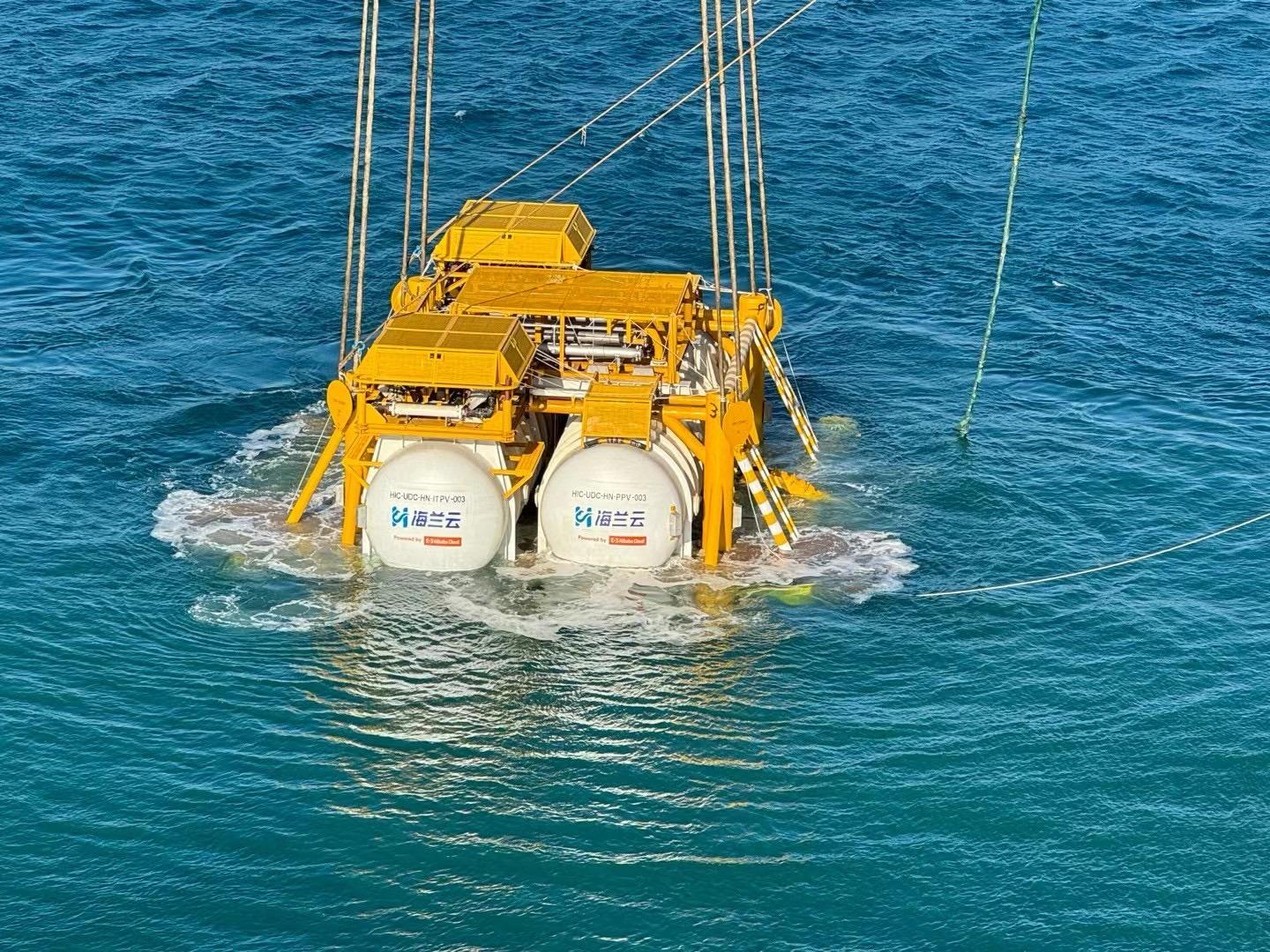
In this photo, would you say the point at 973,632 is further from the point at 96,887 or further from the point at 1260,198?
the point at 1260,198

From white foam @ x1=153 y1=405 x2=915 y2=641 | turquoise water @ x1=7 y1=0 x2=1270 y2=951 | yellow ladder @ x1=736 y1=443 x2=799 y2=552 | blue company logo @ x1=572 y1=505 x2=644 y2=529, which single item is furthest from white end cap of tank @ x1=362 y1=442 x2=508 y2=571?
yellow ladder @ x1=736 y1=443 x2=799 y2=552

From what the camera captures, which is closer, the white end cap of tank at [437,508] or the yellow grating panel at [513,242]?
the white end cap of tank at [437,508]

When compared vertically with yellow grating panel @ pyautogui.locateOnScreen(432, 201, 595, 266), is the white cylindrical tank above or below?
below

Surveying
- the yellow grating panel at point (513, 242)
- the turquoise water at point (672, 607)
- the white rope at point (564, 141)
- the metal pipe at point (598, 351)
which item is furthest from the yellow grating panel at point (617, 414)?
the white rope at point (564, 141)

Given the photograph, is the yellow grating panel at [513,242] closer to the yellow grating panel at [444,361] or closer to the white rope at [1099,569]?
the yellow grating panel at [444,361]

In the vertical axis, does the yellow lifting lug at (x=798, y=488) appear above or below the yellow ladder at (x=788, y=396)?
below

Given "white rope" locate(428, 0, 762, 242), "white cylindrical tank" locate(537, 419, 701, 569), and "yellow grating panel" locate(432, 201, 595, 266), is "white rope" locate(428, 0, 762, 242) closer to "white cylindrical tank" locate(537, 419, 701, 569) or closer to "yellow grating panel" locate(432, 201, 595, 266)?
"yellow grating panel" locate(432, 201, 595, 266)
